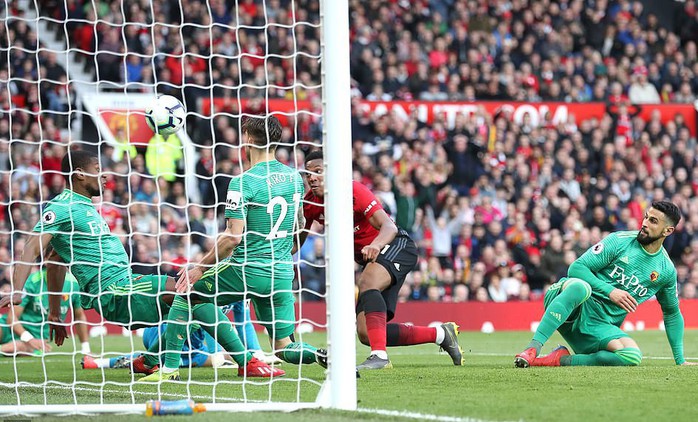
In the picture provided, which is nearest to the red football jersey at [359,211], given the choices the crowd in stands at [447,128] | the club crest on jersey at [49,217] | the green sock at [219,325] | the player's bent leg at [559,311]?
the green sock at [219,325]

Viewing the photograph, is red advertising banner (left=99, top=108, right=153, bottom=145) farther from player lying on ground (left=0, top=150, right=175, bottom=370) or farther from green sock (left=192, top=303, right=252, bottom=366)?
green sock (left=192, top=303, right=252, bottom=366)

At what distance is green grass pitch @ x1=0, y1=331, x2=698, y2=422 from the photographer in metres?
5.71

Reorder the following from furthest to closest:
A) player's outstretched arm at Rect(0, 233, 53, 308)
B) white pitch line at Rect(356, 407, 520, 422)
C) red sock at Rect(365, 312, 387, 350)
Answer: red sock at Rect(365, 312, 387, 350), player's outstretched arm at Rect(0, 233, 53, 308), white pitch line at Rect(356, 407, 520, 422)

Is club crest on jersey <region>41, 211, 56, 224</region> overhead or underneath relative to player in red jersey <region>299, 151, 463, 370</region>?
overhead

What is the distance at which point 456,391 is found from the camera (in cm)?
680

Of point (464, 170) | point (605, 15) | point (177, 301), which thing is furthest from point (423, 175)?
point (177, 301)

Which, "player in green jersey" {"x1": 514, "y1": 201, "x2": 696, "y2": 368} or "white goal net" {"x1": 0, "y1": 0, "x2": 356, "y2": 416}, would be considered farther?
"player in green jersey" {"x1": 514, "y1": 201, "x2": 696, "y2": 368}

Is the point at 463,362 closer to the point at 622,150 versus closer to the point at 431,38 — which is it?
the point at 622,150

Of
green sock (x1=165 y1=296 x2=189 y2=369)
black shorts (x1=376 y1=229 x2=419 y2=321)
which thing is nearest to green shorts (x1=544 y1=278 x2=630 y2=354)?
black shorts (x1=376 y1=229 x2=419 y2=321)

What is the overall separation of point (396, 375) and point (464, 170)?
10.6 meters

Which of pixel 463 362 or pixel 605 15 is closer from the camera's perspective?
pixel 463 362

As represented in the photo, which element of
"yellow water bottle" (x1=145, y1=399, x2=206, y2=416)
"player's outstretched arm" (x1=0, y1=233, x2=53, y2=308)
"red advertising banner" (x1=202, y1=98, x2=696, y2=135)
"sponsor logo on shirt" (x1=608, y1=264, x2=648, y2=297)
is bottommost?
"yellow water bottle" (x1=145, y1=399, x2=206, y2=416)

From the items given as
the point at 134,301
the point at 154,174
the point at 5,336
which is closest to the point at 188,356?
the point at 134,301

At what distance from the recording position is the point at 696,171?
19.9 metres
